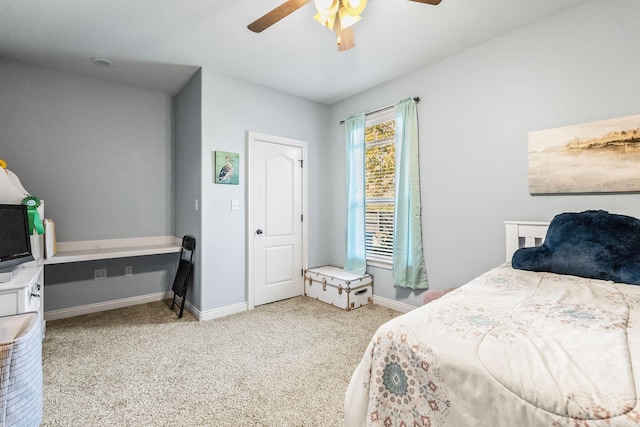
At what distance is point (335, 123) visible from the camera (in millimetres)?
4137

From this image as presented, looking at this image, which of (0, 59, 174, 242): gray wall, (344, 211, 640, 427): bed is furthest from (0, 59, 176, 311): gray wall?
(344, 211, 640, 427): bed

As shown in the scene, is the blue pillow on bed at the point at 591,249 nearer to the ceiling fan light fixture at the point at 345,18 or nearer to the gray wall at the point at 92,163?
the ceiling fan light fixture at the point at 345,18

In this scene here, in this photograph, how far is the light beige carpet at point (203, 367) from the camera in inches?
66.1

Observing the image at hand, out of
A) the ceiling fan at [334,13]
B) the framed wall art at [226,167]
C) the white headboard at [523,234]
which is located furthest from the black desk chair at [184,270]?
the white headboard at [523,234]

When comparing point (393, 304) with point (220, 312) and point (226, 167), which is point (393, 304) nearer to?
point (220, 312)

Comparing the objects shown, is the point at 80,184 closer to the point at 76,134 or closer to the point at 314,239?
the point at 76,134

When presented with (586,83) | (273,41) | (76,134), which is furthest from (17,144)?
(586,83)

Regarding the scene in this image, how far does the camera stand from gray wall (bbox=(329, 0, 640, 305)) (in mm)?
2033

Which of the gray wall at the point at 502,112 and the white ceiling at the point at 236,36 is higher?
the white ceiling at the point at 236,36

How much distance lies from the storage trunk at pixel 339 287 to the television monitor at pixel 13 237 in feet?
8.82

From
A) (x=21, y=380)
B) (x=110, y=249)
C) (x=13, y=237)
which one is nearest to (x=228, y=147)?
(x=110, y=249)

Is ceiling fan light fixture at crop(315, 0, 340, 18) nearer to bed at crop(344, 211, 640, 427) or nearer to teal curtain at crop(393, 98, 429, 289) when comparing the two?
bed at crop(344, 211, 640, 427)

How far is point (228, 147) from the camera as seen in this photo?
10.7ft

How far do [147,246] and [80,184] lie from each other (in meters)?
0.97
